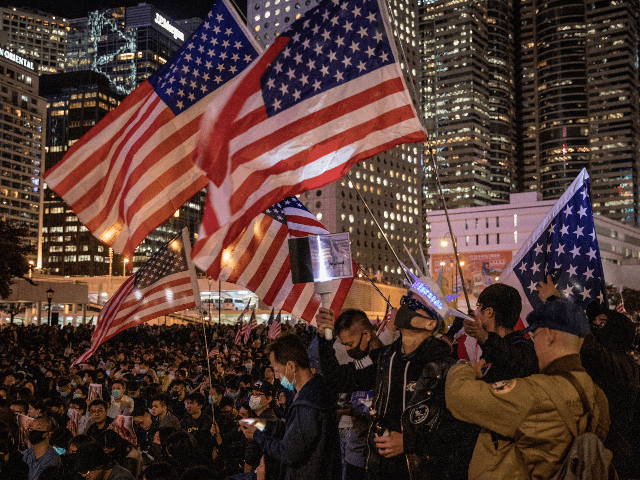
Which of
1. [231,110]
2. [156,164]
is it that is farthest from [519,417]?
[156,164]

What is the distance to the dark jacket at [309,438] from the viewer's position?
4.17 meters

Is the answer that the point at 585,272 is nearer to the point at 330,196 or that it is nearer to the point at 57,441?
the point at 57,441

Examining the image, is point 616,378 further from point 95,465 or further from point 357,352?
point 95,465

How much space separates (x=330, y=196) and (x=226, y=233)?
378 ft

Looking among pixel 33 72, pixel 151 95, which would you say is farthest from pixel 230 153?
pixel 33 72

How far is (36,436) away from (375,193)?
12639cm

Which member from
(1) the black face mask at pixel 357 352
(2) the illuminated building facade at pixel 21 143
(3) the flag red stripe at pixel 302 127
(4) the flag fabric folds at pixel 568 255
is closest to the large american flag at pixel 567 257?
(4) the flag fabric folds at pixel 568 255

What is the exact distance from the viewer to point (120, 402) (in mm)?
8914

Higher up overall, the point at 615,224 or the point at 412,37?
the point at 412,37

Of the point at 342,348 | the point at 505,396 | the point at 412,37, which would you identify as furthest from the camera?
the point at 412,37

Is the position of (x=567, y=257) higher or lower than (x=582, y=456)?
higher

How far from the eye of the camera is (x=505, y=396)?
9.32 feet

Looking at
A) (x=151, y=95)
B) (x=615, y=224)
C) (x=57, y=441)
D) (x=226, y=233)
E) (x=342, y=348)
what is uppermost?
(x=615, y=224)

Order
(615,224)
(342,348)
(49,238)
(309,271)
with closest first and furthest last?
(309,271) → (342,348) → (615,224) → (49,238)
